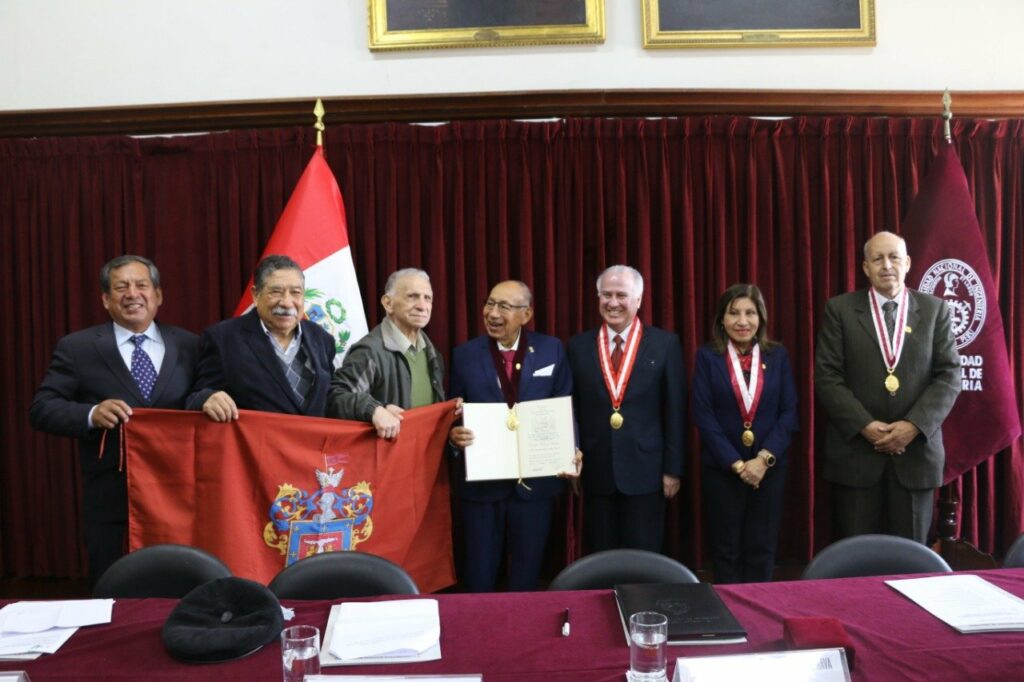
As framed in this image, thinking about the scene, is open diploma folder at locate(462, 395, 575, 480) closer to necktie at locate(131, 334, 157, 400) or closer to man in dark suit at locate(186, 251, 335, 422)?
man in dark suit at locate(186, 251, 335, 422)

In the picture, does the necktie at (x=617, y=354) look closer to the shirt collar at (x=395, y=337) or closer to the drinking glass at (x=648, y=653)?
the shirt collar at (x=395, y=337)

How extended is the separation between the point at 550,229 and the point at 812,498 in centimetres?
207

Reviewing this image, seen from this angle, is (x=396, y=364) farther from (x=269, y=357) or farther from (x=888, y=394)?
(x=888, y=394)

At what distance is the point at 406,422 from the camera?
3.19 m

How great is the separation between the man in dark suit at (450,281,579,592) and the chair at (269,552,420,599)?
3.94 ft

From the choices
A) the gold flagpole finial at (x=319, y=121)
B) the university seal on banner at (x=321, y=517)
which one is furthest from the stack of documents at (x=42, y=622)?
the gold flagpole finial at (x=319, y=121)

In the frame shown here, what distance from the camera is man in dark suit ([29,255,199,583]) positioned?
122 inches

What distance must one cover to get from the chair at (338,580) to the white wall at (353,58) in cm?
302

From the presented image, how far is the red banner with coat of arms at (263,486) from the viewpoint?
9.43 feet

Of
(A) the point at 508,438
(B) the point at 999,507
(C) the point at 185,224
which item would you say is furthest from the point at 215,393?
(B) the point at 999,507

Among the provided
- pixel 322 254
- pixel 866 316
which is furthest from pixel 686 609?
pixel 322 254

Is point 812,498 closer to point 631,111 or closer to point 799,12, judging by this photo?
point 631,111

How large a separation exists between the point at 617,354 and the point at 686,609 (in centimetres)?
181

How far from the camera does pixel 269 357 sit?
10.0 feet
